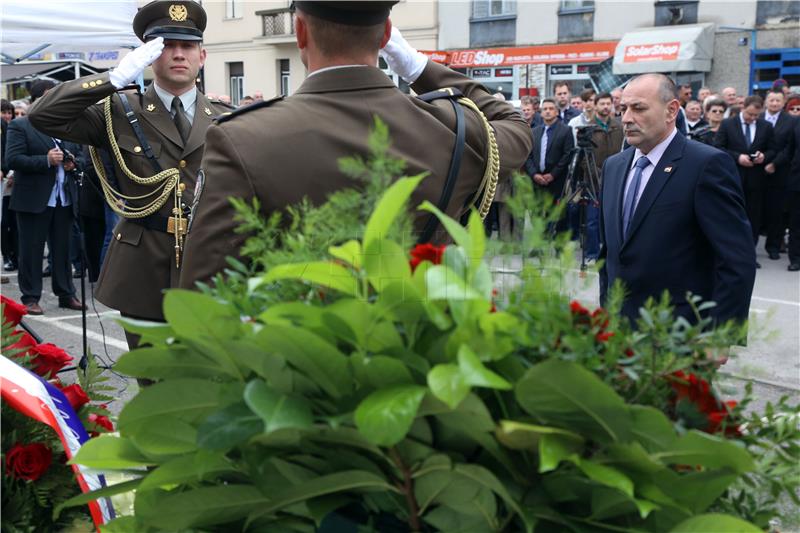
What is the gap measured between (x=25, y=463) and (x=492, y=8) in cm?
2842

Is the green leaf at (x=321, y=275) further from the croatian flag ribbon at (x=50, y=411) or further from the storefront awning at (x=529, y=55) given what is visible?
the storefront awning at (x=529, y=55)

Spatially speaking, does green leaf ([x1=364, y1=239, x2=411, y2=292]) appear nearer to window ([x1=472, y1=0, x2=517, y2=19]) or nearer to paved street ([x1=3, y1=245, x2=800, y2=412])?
paved street ([x1=3, y1=245, x2=800, y2=412])

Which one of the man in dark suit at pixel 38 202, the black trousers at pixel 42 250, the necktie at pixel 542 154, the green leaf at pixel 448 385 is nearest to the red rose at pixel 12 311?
the green leaf at pixel 448 385

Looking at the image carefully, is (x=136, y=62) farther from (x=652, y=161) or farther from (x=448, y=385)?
(x=448, y=385)

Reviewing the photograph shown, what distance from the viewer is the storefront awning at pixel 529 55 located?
25.8 m

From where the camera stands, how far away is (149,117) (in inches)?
153

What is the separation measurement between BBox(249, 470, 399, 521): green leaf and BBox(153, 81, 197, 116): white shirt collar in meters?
3.05

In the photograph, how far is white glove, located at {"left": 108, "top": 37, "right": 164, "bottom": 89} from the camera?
3.69 metres

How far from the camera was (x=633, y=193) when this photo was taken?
3867mm

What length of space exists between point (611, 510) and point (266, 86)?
36.7 metres

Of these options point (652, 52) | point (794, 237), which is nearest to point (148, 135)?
point (794, 237)

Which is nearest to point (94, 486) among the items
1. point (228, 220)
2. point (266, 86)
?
point (228, 220)

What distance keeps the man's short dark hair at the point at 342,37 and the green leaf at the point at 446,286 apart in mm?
1132

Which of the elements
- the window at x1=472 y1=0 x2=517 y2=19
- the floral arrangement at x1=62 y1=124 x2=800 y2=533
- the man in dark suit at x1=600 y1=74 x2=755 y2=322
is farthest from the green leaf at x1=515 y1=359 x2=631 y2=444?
the window at x1=472 y1=0 x2=517 y2=19
